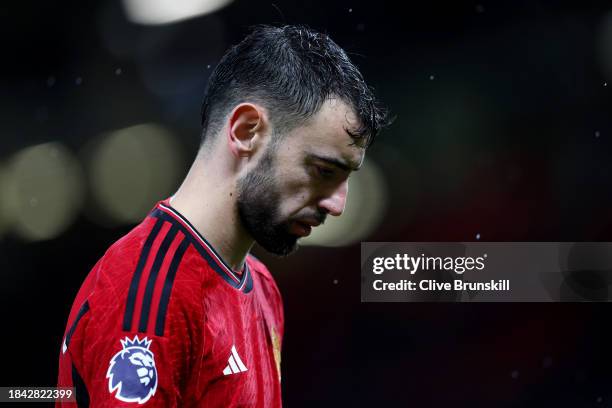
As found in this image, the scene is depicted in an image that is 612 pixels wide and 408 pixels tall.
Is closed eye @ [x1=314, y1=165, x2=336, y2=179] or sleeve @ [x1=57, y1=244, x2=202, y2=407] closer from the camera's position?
sleeve @ [x1=57, y1=244, x2=202, y2=407]

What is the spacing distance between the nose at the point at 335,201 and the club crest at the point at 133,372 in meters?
0.42

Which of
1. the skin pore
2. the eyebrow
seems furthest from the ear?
the eyebrow

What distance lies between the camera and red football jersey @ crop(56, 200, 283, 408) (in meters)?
0.99

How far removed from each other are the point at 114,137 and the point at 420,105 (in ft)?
5.02

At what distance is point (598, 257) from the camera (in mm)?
3104

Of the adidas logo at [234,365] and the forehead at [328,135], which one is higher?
the forehead at [328,135]

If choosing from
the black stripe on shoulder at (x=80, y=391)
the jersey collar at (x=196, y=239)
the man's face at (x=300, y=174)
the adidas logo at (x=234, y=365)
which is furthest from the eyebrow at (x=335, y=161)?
the black stripe on shoulder at (x=80, y=391)

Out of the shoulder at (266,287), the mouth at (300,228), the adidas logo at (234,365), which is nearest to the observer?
the adidas logo at (234,365)

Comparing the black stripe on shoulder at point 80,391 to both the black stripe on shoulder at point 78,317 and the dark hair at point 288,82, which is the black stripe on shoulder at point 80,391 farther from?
the dark hair at point 288,82

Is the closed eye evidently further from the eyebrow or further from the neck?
the neck

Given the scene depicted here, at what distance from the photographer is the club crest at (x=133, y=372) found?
0.97 metres

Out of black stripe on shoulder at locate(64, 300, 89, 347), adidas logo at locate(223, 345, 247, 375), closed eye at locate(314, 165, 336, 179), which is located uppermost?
closed eye at locate(314, 165, 336, 179)

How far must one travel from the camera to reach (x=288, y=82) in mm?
1222

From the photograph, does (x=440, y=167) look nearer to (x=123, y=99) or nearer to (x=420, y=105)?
(x=420, y=105)
